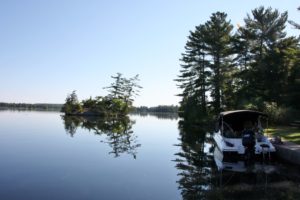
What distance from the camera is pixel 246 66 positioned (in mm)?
39875

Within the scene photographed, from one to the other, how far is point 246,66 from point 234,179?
1247 inches

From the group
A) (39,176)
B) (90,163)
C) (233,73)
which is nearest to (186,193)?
(39,176)

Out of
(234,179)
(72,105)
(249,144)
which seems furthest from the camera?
(72,105)

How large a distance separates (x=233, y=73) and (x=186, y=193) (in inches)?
1336

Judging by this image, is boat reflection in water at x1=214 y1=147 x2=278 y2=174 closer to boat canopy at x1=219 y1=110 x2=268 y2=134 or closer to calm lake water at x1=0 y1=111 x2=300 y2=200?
calm lake water at x1=0 y1=111 x2=300 y2=200

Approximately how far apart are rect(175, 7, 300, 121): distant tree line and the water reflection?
16.7m

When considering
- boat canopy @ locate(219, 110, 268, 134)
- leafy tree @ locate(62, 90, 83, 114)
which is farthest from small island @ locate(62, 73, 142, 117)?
boat canopy @ locate(219, 110, 268, 134)

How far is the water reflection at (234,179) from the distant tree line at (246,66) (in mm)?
16673

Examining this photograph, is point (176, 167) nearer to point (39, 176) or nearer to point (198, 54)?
point (39, 176)

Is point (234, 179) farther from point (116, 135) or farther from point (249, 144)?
point (116, 135)

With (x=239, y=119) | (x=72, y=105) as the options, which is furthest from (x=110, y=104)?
(x=239, y=119)

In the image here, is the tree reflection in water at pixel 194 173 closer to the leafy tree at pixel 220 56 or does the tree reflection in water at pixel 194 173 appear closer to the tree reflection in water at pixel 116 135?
the tree reflection in water at pixel 116 135

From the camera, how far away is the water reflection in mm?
8591

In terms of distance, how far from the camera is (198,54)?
4494 cm
